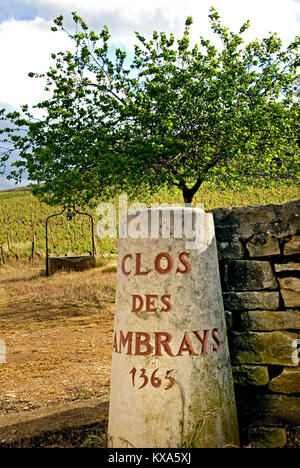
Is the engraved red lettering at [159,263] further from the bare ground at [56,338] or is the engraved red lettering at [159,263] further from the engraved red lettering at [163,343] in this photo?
the bare ground at [56,338]

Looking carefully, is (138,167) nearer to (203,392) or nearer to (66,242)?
(203,392)

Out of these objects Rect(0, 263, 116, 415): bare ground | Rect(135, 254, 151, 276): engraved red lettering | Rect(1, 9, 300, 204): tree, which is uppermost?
Rect(1, 9, 300, 204): tree

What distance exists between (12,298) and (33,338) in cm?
478

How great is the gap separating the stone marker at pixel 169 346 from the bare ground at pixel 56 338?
2445 mm

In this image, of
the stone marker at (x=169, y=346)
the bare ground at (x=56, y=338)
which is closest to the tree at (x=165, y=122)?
the bare ground at (x=56, y=338)

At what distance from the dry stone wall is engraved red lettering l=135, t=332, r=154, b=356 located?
97 centimetres

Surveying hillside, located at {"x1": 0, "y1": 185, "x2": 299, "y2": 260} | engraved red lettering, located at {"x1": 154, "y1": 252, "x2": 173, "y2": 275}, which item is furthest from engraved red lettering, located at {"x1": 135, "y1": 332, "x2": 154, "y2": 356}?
hillside, located at {"x1": 0, "y1": 185, "x2": 299, "y2": 260}

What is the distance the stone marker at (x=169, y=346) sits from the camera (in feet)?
9.38

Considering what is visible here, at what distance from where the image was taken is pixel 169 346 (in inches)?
114

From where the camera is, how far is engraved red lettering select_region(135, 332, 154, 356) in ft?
9.55

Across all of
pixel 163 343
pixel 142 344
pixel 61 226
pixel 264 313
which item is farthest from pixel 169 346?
pixel 61 226

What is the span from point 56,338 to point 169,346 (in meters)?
6.02

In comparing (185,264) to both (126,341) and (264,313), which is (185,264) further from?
(264,313)

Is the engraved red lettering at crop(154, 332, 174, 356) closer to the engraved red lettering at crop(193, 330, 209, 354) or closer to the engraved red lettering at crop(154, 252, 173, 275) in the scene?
the engraved red lettering at crop(193, 330, 209, 354)
